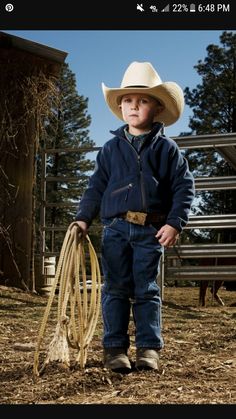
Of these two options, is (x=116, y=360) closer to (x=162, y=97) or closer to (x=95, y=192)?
(x=95, y=192)

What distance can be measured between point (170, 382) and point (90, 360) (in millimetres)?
558

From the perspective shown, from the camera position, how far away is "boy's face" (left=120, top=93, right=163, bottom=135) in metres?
2.68

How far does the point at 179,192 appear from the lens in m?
2.63

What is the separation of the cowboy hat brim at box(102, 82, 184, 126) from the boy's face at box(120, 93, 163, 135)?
27 millimetres

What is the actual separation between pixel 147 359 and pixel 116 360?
13cm

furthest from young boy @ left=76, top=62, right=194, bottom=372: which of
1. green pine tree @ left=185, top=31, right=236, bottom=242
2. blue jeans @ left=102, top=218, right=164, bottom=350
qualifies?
green pine tree @ left=185, top=31, right=236, bottom=242

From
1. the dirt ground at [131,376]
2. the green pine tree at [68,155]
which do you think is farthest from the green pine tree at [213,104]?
the dirt ground at [131,376]

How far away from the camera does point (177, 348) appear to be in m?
3.38

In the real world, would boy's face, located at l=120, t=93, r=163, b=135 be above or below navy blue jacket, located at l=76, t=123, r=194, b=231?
above

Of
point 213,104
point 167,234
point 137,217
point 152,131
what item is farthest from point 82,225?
point 213,104

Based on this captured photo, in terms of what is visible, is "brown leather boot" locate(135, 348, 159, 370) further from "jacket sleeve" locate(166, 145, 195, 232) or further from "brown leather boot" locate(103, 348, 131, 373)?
"jacket sleeve" locate(166, 145, 195, 232)

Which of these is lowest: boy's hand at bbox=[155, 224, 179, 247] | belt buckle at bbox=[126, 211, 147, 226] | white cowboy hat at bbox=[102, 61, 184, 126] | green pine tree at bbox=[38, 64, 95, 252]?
boy's hand at bbox=[155, 224, 179, 247]
